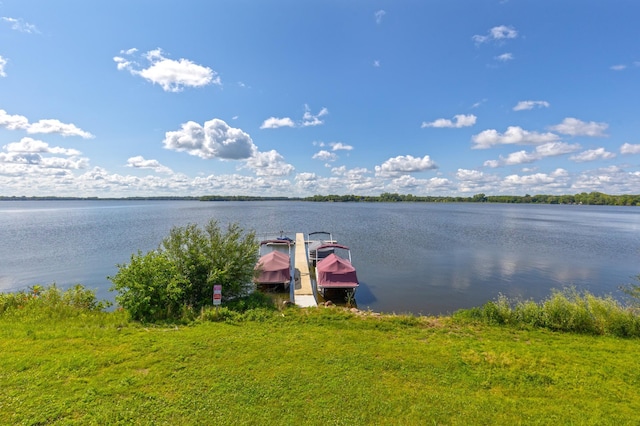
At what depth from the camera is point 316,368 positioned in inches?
293

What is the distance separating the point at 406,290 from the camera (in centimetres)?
→ 2023

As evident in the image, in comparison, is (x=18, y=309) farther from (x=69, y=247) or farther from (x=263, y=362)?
(x=69, y=247)

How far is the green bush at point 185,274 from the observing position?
11.0 meters

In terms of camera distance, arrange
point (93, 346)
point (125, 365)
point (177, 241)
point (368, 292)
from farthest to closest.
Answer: point (368, 292) → point (177, 241) → point (93, 346) → point (125, 365)

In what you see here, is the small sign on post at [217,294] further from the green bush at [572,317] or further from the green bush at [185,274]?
the green bush at [572,317]

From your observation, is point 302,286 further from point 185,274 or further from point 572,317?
point 572,317

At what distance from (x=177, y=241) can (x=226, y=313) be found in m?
4.43

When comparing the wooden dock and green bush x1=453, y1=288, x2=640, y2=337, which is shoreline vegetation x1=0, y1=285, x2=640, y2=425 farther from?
the wooden dock

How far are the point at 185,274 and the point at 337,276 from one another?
29.0ft

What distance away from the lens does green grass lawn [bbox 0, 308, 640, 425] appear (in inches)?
228

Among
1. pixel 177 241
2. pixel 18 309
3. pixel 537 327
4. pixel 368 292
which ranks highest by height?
pixel 177 241

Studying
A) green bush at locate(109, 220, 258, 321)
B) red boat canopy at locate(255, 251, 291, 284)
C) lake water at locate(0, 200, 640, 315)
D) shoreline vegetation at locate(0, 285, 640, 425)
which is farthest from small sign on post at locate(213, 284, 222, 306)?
red boat canopy at locate(255, 251, 291, 284)

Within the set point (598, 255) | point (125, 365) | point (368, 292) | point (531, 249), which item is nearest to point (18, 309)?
point (125, 365)

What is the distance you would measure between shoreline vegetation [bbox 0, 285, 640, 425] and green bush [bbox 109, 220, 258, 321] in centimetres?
85
